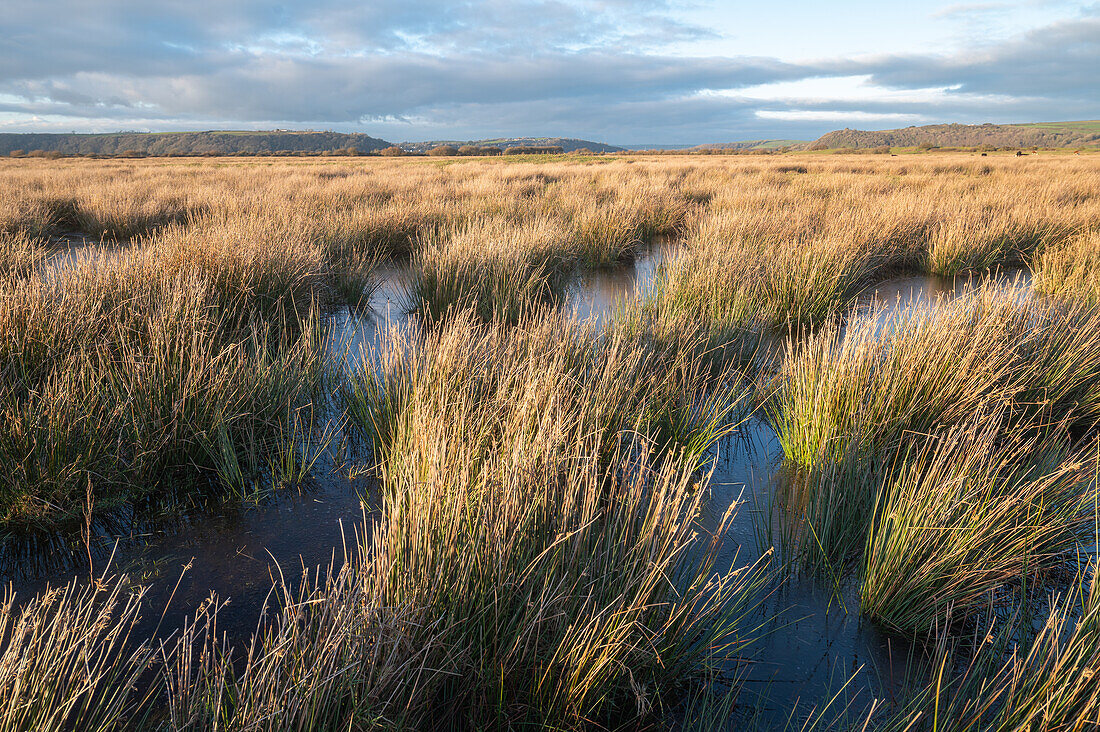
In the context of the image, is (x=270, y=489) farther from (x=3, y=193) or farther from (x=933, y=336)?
(x=3, y=193)

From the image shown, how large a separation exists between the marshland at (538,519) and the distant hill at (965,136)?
109 meters

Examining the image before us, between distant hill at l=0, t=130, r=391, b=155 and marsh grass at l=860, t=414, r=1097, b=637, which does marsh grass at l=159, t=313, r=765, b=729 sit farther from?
distant hill at l=0, t=130, r=391, b=155

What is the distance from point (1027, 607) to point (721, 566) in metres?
0.99

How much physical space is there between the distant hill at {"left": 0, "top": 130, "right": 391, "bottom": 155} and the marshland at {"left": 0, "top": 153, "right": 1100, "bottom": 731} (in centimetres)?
9826

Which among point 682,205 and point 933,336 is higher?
point 682,205

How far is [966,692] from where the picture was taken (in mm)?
1505

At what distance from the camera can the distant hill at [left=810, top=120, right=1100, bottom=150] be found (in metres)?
99.7

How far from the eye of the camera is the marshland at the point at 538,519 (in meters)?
1.34

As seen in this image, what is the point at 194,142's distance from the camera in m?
111

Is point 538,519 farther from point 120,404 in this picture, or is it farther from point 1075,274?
point 1075,274

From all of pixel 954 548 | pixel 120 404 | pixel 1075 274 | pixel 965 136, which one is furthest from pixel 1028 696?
pixel 965 136

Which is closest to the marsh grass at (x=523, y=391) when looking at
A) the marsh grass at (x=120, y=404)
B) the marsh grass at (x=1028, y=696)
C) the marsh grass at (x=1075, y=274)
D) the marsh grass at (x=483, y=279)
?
the marsh grass at (x=120, y=404)

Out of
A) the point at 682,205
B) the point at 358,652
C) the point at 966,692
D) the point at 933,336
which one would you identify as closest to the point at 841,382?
the point at 933,336

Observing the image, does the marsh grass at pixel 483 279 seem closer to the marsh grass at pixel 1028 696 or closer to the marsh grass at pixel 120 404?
the marsh grass at pixel 120 404
